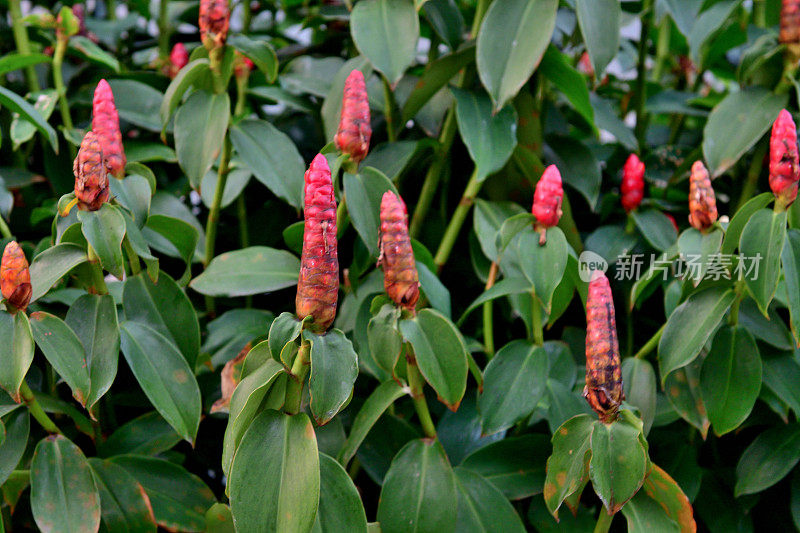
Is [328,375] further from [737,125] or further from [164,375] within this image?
[737,125]

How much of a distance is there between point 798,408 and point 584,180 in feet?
1.01

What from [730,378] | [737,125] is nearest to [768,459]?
[730,378]

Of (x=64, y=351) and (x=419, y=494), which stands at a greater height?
(x=64, y=351)

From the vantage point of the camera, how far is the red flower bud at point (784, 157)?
56cm

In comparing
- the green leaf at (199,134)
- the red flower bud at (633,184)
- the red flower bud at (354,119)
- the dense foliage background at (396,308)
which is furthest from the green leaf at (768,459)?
the green leaf at (199,134)

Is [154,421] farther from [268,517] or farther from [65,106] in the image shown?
[65,106]

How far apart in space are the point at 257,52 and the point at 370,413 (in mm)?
345

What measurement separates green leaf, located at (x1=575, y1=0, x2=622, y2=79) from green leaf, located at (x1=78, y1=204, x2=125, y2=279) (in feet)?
1.41

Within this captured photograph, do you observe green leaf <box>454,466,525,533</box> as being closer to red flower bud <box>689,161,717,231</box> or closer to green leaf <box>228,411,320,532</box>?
green leaf <box>228,411,320,532</box>

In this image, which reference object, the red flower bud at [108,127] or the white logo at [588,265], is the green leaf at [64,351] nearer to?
the red flower bud at [108,127]

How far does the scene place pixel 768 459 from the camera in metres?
0.70

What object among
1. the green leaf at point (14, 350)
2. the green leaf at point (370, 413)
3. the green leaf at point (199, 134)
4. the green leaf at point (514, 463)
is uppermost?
the green leaf at point (199, 134)

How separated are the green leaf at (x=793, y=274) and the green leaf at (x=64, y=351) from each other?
54cm

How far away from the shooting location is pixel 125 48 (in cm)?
109
